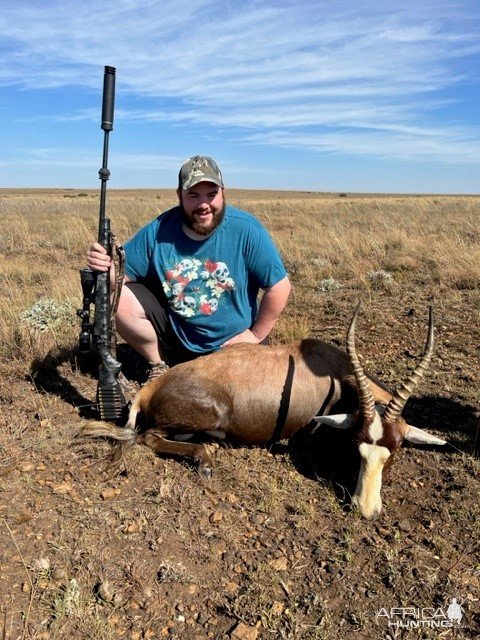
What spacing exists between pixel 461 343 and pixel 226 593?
432 cm

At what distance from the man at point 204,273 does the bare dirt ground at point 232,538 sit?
103 cm

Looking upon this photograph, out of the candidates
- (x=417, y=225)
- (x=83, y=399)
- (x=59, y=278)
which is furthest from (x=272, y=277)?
(x=417, y=225)

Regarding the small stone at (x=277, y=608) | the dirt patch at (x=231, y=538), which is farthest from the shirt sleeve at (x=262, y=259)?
the small stone at (x=277, y=608)

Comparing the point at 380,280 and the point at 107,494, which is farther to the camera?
the point at 380,280

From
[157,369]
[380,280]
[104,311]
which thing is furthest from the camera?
[380,280]

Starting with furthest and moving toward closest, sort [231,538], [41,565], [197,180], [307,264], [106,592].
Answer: [307,264] → [197,180] → [231,538] → [41,565] → [106,592]

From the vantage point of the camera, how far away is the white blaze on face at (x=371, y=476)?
3.30 m

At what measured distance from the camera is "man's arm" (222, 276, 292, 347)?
4773 mm

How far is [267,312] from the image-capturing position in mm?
4840

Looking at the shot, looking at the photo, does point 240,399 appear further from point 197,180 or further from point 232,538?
point 197,180

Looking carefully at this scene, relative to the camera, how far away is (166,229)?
4820 mm
